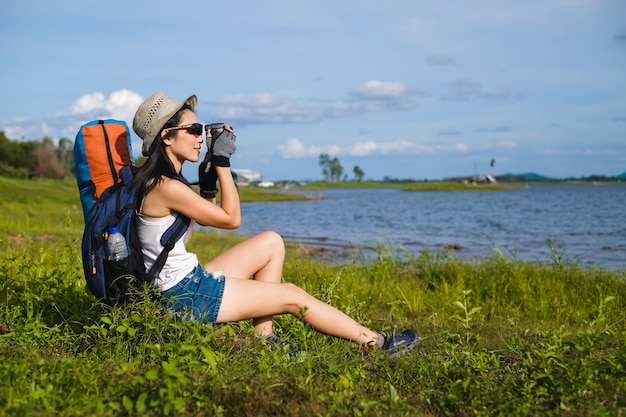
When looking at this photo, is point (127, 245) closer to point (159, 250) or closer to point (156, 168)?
point (159, 250)

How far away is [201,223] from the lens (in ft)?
13.7

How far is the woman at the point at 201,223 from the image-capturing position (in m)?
4.15

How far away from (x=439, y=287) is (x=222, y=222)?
4205mm

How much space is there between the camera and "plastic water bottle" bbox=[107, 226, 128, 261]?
4059 mm

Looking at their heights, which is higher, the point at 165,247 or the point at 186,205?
the point at 186,205

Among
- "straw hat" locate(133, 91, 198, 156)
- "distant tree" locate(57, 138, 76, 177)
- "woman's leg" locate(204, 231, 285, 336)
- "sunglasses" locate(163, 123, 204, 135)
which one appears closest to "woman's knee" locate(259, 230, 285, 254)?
"woman's leg" locate(204, 231, 285, 336)

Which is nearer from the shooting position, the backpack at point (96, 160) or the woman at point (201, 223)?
the woman at point (201, 223)

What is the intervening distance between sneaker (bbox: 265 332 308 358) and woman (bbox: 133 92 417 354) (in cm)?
2

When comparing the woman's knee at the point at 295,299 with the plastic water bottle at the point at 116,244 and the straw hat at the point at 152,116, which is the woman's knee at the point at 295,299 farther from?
the straw hat at the point at 152,116

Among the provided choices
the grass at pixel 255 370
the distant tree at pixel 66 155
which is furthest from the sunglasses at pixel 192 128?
the distant tree at pixel 66 155

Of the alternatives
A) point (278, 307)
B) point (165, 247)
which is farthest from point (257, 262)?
point (165, 247)

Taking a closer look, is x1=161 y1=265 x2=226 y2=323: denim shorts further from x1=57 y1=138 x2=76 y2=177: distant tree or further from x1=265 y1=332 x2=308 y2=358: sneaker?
x1=57 y1=138 x2=76 y2=177: distant tree

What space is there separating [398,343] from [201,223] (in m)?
1.58

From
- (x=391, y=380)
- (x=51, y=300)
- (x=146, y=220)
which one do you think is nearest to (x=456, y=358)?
(x=391, y=380)
